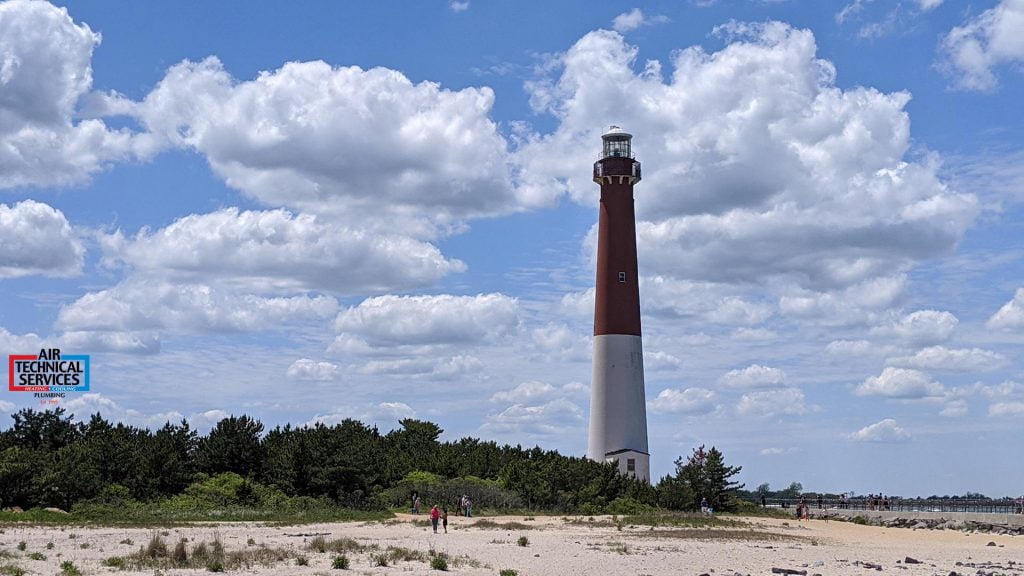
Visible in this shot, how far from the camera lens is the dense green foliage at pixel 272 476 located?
52.3 metres

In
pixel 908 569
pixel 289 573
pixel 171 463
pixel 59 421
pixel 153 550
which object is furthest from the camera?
pixel 59 421

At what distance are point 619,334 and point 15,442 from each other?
35441mm

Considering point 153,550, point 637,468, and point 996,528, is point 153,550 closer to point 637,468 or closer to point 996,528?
point 637,468

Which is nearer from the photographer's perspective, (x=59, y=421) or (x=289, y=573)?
(x=289, y=573)

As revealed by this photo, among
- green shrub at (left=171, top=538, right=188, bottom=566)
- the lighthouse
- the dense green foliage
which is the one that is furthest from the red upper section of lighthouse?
green shrub at (left=171, top=538, right=188, bottom=566)

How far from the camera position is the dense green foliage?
52.3 metres

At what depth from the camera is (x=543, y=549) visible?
120 feet

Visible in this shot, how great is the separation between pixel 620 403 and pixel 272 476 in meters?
19.7

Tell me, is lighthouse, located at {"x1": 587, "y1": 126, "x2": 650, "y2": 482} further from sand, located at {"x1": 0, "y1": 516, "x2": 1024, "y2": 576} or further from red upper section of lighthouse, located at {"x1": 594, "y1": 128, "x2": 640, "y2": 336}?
sand, located at {"x1": 0, "y1": 516, "x2": 1024, "y2": 576}

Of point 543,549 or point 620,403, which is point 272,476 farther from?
point 543,549

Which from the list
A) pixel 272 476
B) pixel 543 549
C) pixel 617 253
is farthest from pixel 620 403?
pixel 543 549

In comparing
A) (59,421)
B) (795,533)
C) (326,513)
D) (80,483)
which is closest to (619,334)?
(795,533)

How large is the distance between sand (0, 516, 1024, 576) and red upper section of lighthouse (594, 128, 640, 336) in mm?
14789

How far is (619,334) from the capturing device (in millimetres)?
62375
